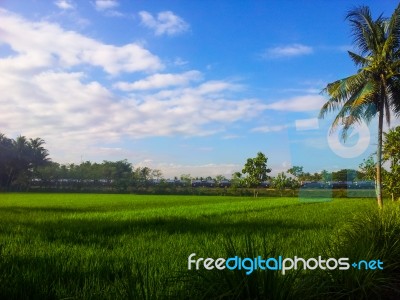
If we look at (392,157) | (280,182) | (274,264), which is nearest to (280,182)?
(280,182)

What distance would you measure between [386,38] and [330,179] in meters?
27.1

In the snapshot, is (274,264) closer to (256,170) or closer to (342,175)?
(342,175)

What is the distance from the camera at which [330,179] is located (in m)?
41.8

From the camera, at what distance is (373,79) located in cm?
1644

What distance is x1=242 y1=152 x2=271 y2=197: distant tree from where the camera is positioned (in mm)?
53156

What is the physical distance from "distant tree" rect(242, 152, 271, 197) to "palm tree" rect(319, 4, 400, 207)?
3588cm

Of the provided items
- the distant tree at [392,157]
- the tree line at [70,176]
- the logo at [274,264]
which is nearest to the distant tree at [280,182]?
the tree line at [70,176]

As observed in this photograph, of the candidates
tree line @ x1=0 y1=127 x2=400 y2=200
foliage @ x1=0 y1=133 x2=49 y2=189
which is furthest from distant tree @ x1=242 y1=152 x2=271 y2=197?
foliage @ x1=0 y1=133 x2=49 y2=189

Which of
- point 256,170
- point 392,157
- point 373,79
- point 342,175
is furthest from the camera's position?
point 256,170

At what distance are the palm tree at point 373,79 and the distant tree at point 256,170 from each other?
118ft

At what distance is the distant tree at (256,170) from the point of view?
53.2 meters

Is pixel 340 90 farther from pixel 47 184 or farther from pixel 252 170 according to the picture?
pixel 47 184

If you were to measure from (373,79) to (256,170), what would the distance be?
37.6 m

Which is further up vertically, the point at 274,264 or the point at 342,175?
the point at 342,175
